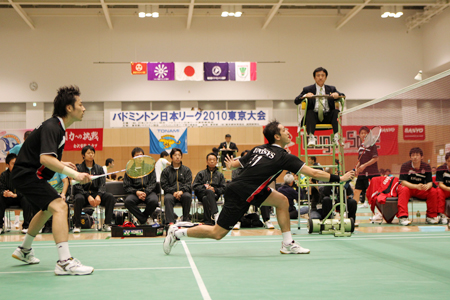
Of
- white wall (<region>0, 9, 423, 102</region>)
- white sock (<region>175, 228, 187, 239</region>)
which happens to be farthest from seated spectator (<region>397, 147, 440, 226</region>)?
white wall (<region>0, 9, 423, 102</region>)

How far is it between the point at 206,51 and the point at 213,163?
50.1ft

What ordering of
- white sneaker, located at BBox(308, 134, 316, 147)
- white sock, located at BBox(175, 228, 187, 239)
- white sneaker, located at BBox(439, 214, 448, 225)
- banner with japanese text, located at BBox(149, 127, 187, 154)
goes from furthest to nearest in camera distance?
banner with japanese text, located at BBox(149, 127, 187, 154)
white sneaker, located at BBox(439, 214, 448, 225)
white sneaker, located at BBox(308, 134, 316, 147)
white sock, located at BBox(175, 228, 187, 239)

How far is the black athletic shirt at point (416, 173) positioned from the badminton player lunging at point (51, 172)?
22.8 ft

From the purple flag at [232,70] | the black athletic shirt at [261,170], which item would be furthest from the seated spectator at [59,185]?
the purple flag at [232,70]

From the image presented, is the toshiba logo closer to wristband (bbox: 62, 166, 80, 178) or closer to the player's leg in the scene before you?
the player's leg

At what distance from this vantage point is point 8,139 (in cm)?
2016

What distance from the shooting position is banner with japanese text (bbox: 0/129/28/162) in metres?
20.0

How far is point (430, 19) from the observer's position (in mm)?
23828

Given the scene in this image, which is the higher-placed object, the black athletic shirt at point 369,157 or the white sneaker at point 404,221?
the black athletic shirt at point 369,157

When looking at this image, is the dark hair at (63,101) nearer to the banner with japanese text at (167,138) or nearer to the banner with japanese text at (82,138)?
the banner with japanese text at (167,138)

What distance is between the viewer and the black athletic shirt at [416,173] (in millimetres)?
8805

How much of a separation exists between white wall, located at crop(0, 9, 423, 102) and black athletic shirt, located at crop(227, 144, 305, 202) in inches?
740

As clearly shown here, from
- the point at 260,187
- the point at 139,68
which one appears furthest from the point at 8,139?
the point at 260,187

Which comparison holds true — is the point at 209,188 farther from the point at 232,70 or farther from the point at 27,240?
the point at 232,70
